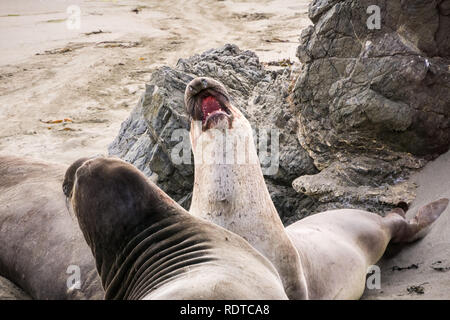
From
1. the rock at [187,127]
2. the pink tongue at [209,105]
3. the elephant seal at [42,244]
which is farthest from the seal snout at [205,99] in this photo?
the elephant seal at [42,244]

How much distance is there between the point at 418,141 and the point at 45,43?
33.1ft

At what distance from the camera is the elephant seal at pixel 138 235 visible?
8.53 feet

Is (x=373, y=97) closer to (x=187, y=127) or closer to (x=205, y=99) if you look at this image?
(x=205, y=99)

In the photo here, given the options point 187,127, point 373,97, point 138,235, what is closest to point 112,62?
point 187,127

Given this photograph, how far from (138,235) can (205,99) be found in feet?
5.97

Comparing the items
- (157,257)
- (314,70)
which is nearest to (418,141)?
(314,70)

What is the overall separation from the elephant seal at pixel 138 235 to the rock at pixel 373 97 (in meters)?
2.46

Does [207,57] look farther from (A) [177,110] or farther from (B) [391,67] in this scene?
(B) [391,67]

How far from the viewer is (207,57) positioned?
20.4ft

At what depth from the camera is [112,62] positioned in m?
11.2

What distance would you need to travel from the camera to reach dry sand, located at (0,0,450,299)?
4559 millimetres

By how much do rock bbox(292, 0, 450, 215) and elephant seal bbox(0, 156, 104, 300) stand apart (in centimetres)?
223

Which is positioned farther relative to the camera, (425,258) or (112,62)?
(112,62)

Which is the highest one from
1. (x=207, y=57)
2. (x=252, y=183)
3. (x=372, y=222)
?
(x=207, y=57)
